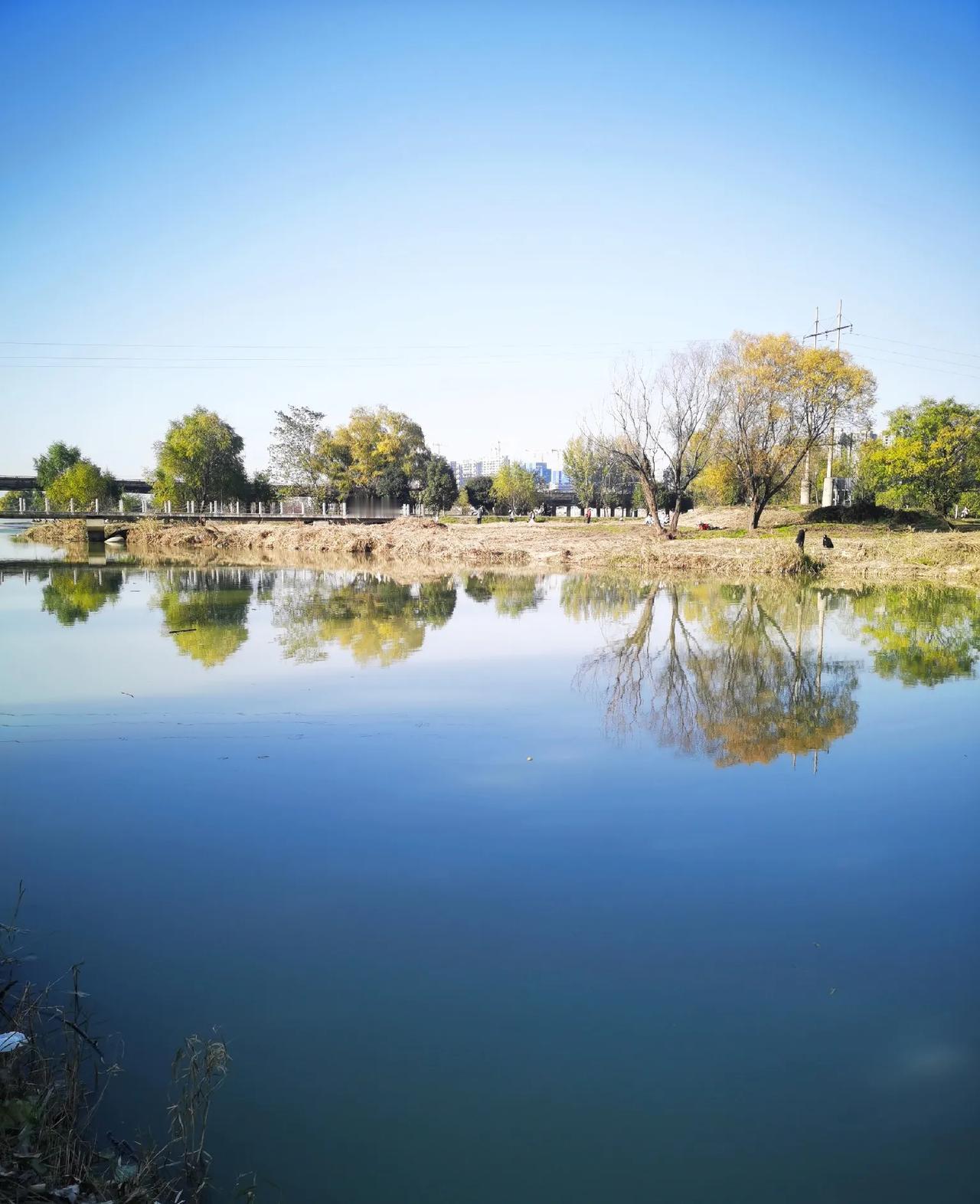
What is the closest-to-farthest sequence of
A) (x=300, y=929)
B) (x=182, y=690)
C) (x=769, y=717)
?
(x=300, y=929)
(x=769, y=717)
(x=182, y=690)

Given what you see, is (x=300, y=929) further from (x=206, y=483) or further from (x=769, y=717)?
(x=206, y=483)

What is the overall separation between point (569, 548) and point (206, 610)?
1876cm

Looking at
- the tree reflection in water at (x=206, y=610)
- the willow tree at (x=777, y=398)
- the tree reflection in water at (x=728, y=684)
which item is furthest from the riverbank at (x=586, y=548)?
the tree reflection in water at (x=728, y=684)

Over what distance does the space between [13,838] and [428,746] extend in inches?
142

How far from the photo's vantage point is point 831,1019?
163 inches

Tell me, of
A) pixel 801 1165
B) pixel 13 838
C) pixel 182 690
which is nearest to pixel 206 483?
pixel 182 690

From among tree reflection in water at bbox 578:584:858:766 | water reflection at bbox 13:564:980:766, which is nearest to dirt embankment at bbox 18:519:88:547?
water reflection at bbox 13:564:980:766

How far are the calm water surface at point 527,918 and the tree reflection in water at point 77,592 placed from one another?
7.28 meters

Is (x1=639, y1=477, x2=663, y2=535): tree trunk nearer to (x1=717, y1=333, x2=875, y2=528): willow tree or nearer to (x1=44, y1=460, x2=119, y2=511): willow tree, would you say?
(x1=717, y1=333, x2=875, y2=528): willow tree

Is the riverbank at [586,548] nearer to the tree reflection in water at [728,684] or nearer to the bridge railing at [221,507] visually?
the bridge railing at [221,507]

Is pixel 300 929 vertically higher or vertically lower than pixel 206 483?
lower

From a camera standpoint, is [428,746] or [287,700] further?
[287,700]

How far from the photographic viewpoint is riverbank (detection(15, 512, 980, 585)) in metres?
29.3

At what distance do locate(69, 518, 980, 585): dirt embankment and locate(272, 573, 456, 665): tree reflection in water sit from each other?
339 inches
